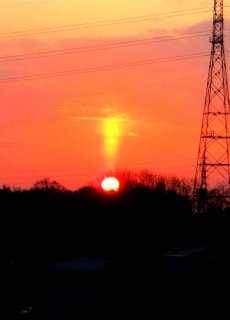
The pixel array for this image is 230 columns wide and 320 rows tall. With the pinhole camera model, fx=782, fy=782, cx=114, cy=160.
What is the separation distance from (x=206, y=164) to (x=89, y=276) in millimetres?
12723

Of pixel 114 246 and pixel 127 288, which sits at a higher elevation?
pixel 114 246

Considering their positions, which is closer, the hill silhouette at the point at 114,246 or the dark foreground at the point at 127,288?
the dark foreground at the point at 127,288

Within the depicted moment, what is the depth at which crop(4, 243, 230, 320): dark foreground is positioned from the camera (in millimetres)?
23547

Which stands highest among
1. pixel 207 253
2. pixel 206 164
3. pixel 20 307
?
pixel 206 164

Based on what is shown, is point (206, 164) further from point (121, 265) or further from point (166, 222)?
point (121, 265)

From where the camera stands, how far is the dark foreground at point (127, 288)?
77.3 ft

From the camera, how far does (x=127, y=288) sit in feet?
77.3

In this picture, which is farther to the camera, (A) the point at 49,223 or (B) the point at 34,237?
(A) the point at 49,223

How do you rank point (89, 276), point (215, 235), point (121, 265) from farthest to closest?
1. point (215, 235)
2. point (89, 276)
3. point (121, 265)

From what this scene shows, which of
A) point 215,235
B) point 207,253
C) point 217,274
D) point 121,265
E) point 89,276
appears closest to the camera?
point 121,265

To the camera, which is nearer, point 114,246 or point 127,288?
point 127,288

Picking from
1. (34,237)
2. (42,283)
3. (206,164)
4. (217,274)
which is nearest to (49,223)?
(34,237)

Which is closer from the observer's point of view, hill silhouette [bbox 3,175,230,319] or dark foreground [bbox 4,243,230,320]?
dark foreground [bbox 4,243,230,320]

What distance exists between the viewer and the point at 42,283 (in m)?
32.0
